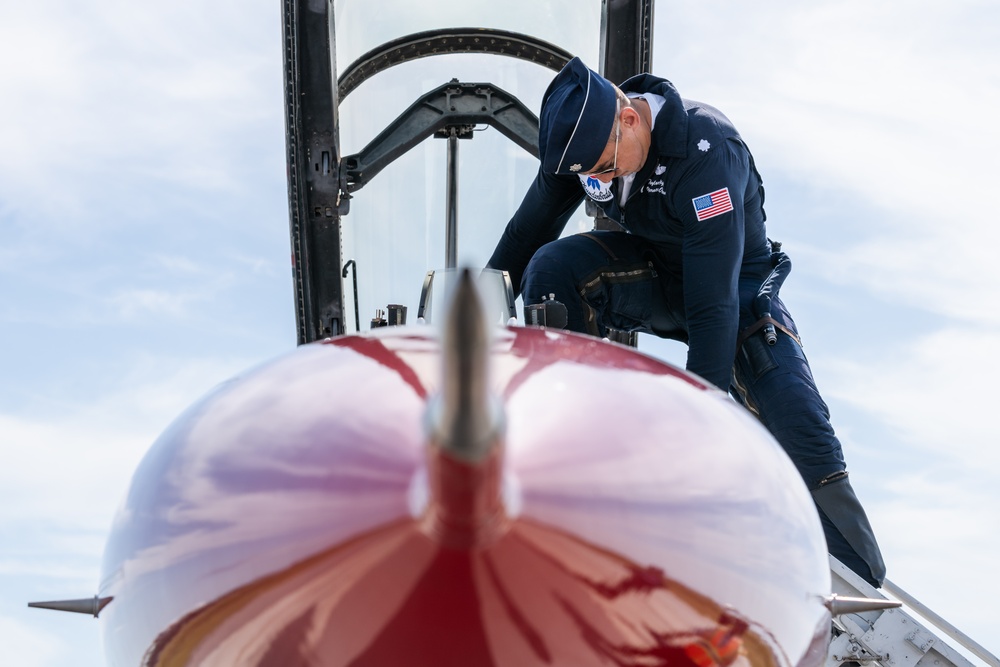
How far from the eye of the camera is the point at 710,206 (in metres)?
3.62

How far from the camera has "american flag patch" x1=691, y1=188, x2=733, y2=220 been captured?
3605mm

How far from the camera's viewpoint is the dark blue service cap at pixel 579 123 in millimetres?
3488

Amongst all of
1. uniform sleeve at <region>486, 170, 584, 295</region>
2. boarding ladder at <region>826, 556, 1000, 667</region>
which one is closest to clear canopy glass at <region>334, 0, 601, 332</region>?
uniform sleeve at <region>486, 170, 584, 295</region>

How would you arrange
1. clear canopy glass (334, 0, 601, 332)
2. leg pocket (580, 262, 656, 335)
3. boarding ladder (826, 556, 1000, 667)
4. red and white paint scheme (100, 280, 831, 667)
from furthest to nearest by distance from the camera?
clear canopy glass (334, 0, 601, 332) → leg pocket (580, 262, 656, 335) → boarding ladder (826, 556, 1000, 667) → red and white paint scheme (100, 280, 831, 667)

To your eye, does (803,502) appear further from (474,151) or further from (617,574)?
(474,151)

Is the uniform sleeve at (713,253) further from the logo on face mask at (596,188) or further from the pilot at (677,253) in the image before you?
the logo on face mask at (596,188)

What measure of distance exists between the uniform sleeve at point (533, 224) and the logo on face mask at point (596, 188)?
15cm

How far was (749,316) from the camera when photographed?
3.99m

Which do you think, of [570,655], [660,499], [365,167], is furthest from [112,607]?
[365,167]

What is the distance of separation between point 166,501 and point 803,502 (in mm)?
1053

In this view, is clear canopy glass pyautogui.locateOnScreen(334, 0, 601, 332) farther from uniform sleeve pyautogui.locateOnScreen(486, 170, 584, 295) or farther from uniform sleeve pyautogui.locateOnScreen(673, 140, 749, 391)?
uniform sleeve pyautogui.locateOnScreen(673, 140, 749, 391)

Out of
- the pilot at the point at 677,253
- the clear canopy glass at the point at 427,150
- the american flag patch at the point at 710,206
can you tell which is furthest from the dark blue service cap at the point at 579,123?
the clear canopy glass at the point at 427,150

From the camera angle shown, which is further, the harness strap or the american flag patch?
the harness strap

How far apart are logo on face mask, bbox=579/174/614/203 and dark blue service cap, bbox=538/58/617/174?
291mm
